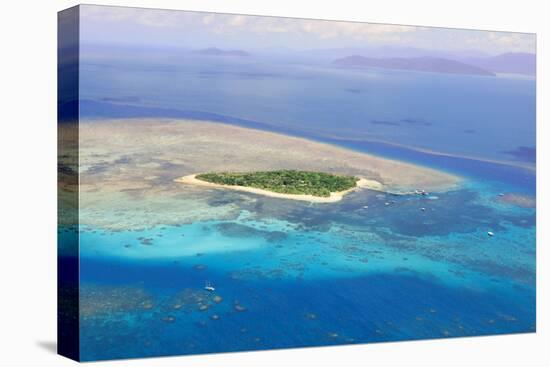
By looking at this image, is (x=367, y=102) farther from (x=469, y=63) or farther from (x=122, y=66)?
(x=122, y=66)

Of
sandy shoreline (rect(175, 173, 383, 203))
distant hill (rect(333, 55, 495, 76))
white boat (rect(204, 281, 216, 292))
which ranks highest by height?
distant hill (rect(333, 55, 495, 76))

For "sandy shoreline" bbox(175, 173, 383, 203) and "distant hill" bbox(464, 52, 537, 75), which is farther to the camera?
"distant hill" bbox(464, 52, 537, 75)

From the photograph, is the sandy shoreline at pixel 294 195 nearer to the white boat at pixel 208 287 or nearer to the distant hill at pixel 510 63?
the white boat at pixel 208 287

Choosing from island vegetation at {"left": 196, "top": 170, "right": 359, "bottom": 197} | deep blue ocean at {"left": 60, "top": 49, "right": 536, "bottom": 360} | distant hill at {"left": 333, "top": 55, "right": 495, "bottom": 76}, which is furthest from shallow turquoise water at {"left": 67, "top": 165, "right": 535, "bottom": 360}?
distant hill at {"left": 333, "top": 55, "right": 495, "bottom": 76}

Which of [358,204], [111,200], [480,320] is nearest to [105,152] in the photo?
[111,200]

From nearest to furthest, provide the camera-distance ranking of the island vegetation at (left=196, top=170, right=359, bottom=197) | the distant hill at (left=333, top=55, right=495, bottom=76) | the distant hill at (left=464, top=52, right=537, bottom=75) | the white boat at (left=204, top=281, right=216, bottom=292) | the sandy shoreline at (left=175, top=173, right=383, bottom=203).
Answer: the white boat at (left=204, top=281, right=216, bottom=292), the sandy shoreline at (left=175, top=173, right=383, bottom=203), the island vegetation at (left=196, top=170, right=359, bottom=197), the distant hill at (left=333, top=55, right=495, bottom=76), the distant hill at (left=464, top=52, right=537, bottom=75)

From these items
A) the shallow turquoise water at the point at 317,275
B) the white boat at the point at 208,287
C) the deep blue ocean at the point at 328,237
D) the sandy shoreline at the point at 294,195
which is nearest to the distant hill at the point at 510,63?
the deep blue ocean at the point at 328,237

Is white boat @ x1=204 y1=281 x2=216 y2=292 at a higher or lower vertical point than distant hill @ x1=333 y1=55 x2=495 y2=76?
lower

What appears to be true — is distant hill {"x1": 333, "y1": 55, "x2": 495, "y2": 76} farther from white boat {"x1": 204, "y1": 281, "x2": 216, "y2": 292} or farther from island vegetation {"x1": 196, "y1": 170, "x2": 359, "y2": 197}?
white boat {"x1": 204, "y1": 281, "x2": 216, "y2": 292}

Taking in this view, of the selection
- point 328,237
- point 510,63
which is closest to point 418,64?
point 510,63
